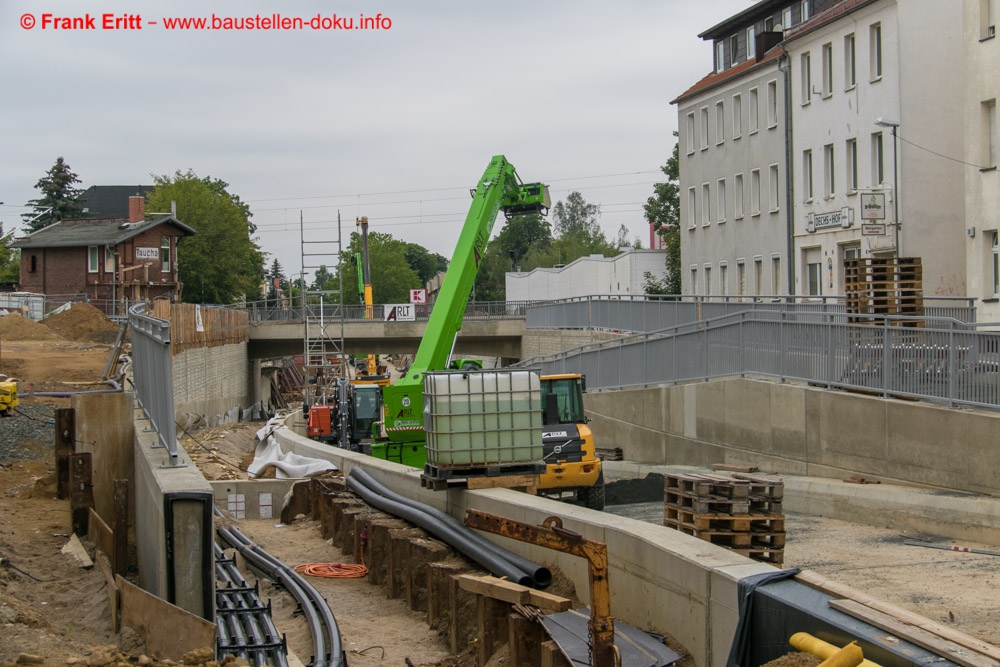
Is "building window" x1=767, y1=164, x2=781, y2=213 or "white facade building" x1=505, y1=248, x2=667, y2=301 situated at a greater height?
"building window" x1=767, y1=164, x2=781, y2=213

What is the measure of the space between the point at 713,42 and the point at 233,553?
40.0m

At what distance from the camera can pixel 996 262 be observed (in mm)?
27625

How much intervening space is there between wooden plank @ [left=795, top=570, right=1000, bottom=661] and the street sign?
28.0 m

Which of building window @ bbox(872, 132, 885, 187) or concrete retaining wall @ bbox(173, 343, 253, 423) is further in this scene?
concrete retaining wall @ bbox(173, 343, 253, 423)

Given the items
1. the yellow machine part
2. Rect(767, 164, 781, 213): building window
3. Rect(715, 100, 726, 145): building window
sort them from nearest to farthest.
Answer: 1. the yellow machine part
2. Rect(767, 164, 781, 213): building window
3. Rect(715, 100, 726, 145): building window

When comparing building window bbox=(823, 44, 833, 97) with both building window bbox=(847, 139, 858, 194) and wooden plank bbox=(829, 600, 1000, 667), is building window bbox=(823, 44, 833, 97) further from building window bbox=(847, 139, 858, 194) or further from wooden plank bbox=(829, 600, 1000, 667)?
wooden plank bbox=(829, 600, 1000, 667)

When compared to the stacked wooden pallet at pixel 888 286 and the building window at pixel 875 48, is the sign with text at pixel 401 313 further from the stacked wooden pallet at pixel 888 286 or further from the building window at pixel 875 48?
the stacked wooden pallet at pixel 888 286

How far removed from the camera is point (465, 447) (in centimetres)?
1447

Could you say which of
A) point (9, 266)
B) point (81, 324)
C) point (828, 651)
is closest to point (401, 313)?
point (81, 324)

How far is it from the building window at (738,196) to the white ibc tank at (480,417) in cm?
3297

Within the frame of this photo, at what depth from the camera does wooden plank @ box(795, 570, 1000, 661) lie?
6.23 m

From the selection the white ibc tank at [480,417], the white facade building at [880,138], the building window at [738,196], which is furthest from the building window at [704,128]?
the white ibc tank at [480,417]

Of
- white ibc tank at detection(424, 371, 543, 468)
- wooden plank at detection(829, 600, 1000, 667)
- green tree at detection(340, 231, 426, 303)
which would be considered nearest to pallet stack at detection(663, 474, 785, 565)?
wooden plank at detection(829, 600, 1000, 667)

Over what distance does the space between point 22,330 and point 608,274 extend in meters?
Answer: 38.4
